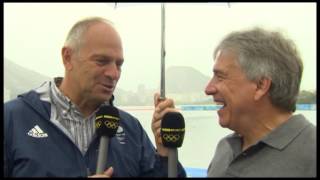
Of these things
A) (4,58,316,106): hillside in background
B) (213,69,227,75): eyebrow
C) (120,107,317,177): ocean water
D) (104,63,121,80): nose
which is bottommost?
(120,107,317,177): ocean water

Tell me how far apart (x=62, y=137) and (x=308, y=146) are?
0.94 metres

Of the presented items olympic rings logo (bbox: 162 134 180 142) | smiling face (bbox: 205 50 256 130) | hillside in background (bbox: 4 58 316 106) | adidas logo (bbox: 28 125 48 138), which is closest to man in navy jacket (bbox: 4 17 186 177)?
adidas logo (bbox: 28 125 48 138)

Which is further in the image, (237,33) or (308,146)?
(237,33)

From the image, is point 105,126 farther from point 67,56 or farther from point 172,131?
point 67,56

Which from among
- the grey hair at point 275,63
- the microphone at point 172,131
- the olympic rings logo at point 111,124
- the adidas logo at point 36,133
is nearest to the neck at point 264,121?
the grey hair at point 275,63

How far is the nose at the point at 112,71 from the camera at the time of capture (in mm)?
1825

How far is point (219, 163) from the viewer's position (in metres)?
1.73

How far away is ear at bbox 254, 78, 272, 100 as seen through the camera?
1566 mm

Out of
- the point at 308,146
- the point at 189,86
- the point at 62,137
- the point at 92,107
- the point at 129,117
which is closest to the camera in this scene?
the point at 308,146

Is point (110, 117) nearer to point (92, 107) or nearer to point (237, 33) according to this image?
point (92, 107)

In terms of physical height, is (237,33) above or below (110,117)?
above

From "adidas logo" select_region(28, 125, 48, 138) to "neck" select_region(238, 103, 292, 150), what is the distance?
2.61 ft

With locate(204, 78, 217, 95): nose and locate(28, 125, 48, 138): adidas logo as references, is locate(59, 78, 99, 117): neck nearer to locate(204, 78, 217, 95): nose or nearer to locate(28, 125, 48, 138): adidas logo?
locate(28, 125, 48, 138): adidas logo

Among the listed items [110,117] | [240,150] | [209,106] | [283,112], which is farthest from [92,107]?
[209,106]
